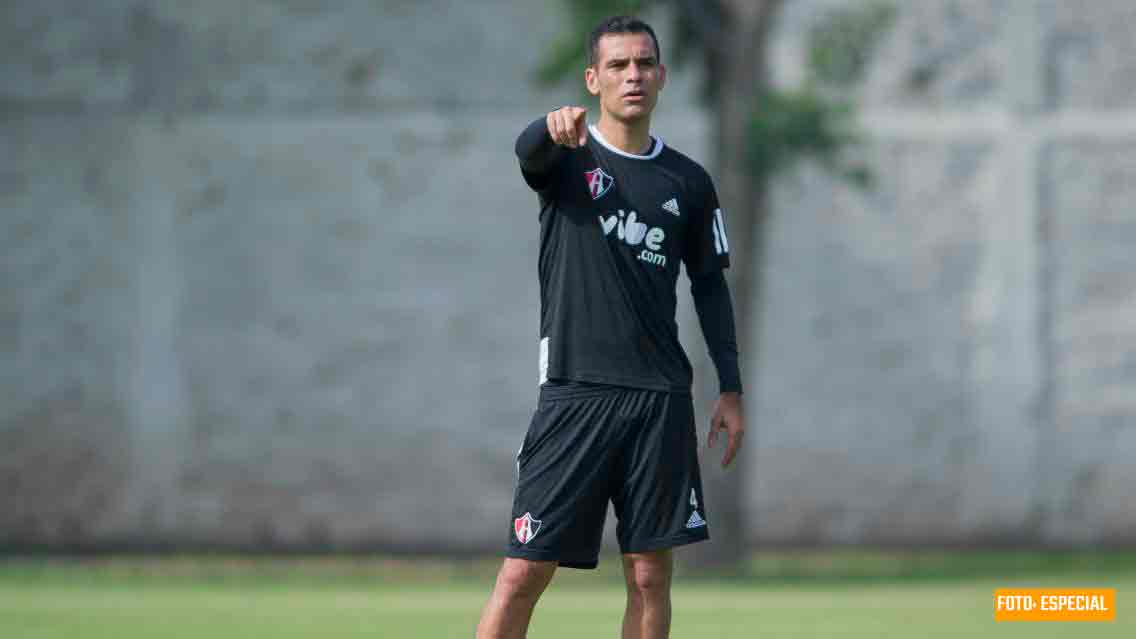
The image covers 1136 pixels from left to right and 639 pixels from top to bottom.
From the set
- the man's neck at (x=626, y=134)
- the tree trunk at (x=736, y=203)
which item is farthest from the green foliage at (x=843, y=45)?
the man's neck at (x=626, y=134)

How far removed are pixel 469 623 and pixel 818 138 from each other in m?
5.40

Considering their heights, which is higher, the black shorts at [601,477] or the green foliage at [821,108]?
the green foliage at [821,108]

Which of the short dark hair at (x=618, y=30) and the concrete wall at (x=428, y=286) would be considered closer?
the short dark hair at (x=618, y=30)

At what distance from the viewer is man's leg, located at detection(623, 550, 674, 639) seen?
18.1 ft

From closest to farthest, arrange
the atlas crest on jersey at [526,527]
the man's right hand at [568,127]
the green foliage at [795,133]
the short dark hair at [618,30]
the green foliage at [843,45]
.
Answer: the man's right hand at [568,127]
the atlas crest on jersey at [526,527]
the short dark hair at [618,30]
the green foliage at [795,133]
the green foliage at [843,45]

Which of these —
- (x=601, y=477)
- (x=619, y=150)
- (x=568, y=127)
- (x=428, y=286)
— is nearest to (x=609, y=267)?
(x=619, y=150)

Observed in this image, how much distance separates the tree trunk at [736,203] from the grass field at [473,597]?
0.37 m

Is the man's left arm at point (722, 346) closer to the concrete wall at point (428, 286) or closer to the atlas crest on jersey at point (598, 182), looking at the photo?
the atlas crest on jersey at point (598, 182)

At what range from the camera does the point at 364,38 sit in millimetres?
17062

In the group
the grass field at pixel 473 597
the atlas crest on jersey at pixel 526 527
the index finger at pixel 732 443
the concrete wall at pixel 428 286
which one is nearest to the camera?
the atlas crest on jersey at pixel 526 527

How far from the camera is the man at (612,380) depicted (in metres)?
5.49

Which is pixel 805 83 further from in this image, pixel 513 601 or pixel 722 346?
pixel 513 601

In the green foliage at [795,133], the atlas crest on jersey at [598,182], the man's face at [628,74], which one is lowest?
the atlas crest on jersey at [598,182]

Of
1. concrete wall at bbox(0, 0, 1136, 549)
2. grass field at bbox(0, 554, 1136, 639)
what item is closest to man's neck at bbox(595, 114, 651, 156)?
grass field at bbox(0, 554, 1136, 639)
